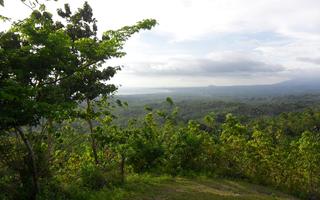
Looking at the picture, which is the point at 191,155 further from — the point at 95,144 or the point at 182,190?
the point at 95,144

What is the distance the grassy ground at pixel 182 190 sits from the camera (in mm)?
11879

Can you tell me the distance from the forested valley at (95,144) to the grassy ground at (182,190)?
0.16 feet

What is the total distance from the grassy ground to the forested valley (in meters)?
0.05

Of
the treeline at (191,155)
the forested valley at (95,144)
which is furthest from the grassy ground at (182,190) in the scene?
the treeline at (191,155)

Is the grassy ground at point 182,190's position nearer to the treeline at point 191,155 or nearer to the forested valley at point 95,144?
the forested valley at point 95,144

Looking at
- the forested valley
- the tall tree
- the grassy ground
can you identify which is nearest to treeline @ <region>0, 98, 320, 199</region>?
the forested valley

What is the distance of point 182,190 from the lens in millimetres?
13492

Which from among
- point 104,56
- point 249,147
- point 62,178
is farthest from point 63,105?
point 249,147

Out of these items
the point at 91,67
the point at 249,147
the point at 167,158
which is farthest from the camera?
the point at 249,147

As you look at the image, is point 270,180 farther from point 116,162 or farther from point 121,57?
point 121,57

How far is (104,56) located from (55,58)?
1.41 meters

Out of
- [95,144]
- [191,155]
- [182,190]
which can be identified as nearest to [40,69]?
[95,144]

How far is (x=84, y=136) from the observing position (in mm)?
12984

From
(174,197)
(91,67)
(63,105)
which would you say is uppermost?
(91,67)
